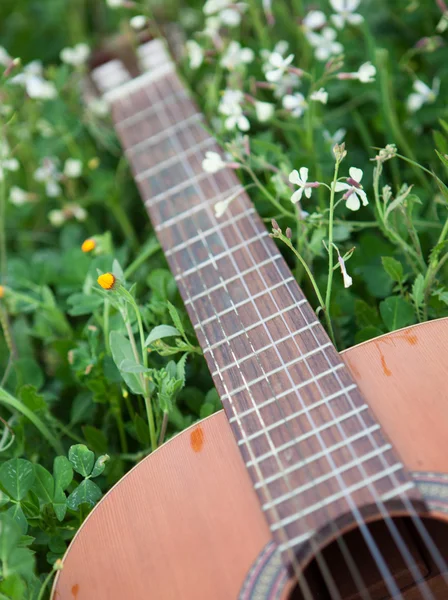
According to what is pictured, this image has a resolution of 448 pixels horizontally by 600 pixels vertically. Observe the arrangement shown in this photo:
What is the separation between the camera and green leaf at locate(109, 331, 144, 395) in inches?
34.4

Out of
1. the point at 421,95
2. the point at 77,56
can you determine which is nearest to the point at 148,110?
the point at 77,56

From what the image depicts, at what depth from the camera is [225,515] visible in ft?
2.42

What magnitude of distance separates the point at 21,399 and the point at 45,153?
1.93ft

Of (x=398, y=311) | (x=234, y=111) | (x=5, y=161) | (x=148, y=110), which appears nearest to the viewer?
(x=398, y=311)

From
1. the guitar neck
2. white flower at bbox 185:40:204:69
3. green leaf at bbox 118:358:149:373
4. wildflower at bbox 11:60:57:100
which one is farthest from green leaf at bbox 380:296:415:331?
wildflower at bbox 11:60:57:100

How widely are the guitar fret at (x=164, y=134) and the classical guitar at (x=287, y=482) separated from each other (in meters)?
0.44

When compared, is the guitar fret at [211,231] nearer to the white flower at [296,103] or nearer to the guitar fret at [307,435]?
the white flower at [296,103]

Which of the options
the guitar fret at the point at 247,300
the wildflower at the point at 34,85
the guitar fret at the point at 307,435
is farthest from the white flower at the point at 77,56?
the guitar fret at the point at 307,435

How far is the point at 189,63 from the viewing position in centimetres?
129

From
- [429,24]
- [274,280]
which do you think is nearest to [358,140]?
[429,24]

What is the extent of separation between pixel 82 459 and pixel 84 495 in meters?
0.05

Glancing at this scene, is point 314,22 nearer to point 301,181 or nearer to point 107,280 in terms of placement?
point 301,181

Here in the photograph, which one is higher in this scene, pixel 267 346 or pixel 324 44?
pixel 324 44

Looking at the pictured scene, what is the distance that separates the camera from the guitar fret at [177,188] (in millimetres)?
1104
